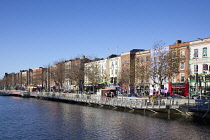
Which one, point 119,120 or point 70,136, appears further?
point 119,120

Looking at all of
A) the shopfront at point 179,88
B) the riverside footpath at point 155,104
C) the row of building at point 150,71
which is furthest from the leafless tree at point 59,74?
the shopfront at point 179,88

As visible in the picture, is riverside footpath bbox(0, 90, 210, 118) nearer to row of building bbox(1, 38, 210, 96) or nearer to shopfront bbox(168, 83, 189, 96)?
row of building bbox(1, 38, 210, 96)

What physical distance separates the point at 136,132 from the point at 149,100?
1493 centimetres

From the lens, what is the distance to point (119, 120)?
1592 inches

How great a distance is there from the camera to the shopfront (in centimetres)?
6726

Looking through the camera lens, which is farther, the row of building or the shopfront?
the shopfront

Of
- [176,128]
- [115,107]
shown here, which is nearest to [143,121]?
[176,128]

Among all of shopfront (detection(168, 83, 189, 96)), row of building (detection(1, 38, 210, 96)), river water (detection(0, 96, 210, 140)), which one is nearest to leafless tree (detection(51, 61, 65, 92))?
row of building (detection(1, 38, 210, 96))

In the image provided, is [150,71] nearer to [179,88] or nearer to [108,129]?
[179,88]

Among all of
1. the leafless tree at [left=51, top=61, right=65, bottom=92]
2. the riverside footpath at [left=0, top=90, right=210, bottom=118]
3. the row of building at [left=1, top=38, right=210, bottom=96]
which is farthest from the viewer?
the leafless tree at [left=51, top=61, right=65, bottom=92]

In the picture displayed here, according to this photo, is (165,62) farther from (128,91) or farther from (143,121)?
(128,91)

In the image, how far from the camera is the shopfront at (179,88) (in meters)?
67.3

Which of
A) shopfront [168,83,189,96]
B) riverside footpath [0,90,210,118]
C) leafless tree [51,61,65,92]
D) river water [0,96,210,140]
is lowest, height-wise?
river water [0,96,210,140]

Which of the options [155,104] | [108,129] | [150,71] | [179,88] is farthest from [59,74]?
[108,129]
